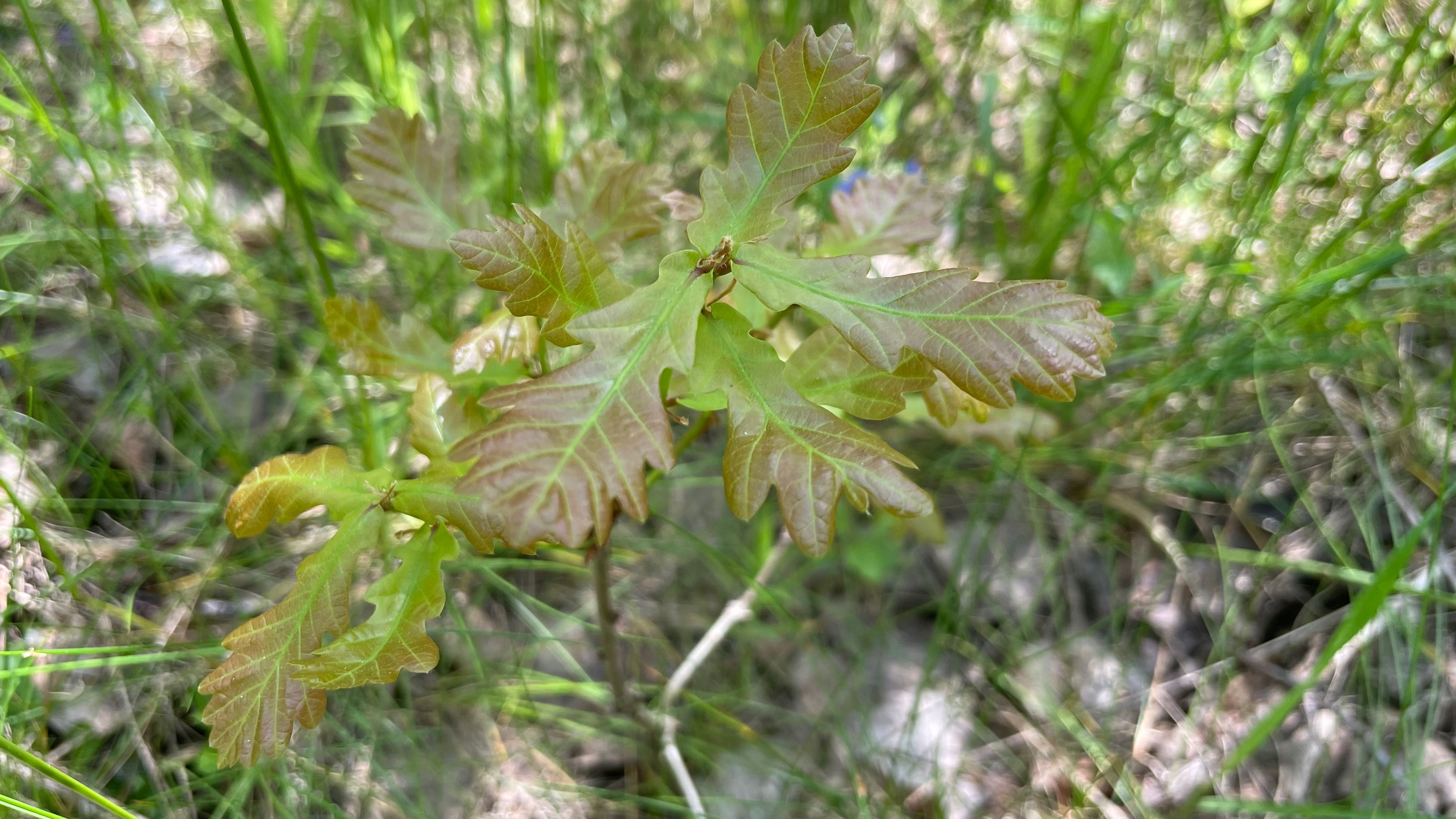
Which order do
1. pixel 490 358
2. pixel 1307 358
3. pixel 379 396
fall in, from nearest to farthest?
pixel 490 358
pixel 1307 358
pixel 379 396

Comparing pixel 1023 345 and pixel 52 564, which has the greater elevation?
pixel 1023 345

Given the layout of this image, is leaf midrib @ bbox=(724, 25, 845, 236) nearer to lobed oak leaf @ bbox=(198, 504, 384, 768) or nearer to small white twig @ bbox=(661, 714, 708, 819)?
lobed oak leaf @ bbox=(198, 504, 384, 768)

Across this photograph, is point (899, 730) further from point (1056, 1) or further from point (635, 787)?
point (1056, 1)

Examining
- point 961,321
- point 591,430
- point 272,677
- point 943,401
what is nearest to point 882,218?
point 943,401

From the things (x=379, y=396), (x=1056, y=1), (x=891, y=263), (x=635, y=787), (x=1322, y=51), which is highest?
(x=1056, y=1)

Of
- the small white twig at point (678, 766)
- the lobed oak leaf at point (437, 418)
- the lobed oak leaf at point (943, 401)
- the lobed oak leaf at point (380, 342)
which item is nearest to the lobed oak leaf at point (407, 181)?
the lobed oak leaf at point (380, 342)

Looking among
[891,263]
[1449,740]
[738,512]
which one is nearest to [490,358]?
[738,512]

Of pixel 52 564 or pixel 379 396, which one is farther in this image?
pixel 379 396
